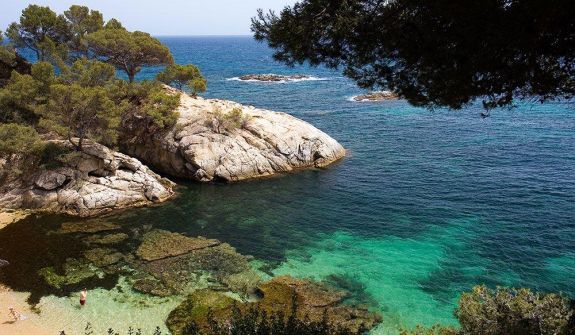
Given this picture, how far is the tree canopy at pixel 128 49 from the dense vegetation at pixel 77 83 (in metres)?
0.11

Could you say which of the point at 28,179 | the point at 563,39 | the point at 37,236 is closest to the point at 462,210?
the point at 563,39

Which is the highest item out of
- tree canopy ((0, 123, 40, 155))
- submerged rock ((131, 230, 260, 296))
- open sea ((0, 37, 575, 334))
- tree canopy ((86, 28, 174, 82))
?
tree canopy ((86, 28, 174, 82))

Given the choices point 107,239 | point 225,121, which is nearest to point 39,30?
point 225,121

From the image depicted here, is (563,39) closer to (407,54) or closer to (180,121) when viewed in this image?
(407,54)

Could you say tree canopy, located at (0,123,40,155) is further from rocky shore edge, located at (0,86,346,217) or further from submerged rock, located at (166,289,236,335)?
submerged rock, located at (166,289,236,335)

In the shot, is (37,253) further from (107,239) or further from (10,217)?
(10,217)

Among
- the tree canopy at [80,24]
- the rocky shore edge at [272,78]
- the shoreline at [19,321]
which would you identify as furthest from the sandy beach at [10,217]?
the rocky shore edge at [272,78]

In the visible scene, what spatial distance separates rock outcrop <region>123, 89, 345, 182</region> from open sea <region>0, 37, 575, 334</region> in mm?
2032

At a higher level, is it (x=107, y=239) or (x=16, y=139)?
(x=16, y=139)

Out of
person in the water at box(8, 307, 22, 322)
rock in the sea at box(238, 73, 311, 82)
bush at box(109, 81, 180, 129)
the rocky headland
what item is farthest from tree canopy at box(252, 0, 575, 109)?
rock in the sea at box(238, 73, 311, 82)

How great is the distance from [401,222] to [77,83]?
32.8m

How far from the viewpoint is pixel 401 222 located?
34375 mm

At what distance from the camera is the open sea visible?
2605 centimetres

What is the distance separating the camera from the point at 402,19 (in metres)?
11.6
